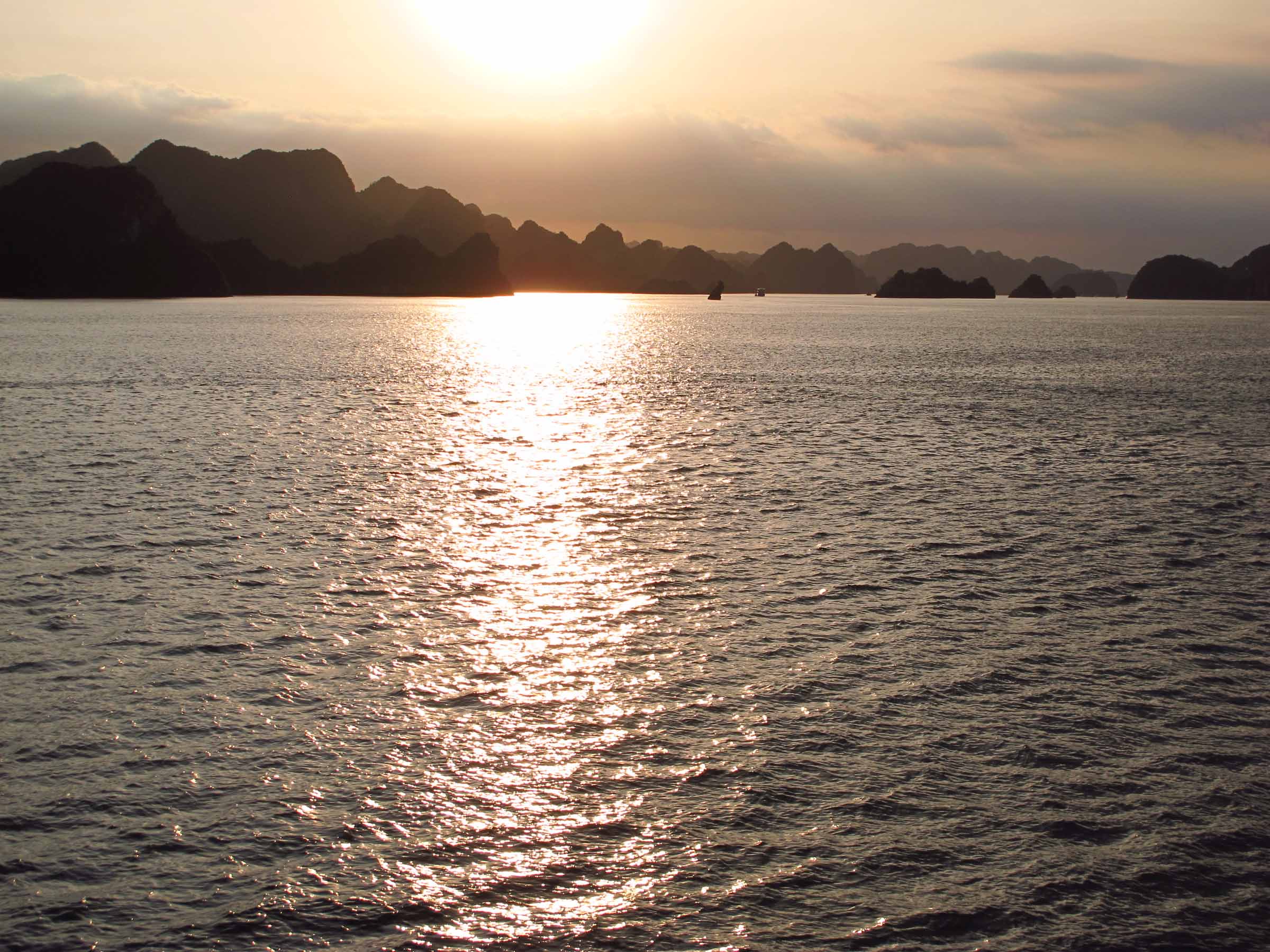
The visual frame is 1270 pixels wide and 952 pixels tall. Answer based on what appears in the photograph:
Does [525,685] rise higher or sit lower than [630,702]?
higher

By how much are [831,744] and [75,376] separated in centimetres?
8250

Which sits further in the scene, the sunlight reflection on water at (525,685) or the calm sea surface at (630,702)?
A: the sunlight reflection on water at (525,685)

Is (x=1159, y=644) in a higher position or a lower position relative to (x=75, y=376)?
lower

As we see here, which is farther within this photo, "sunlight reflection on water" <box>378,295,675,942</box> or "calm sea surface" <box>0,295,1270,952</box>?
"sunlight reflection on water" <box>378,295,675,942</box>

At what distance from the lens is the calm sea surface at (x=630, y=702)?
39.9 feet

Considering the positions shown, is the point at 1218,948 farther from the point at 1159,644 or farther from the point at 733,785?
the point at 1159,644

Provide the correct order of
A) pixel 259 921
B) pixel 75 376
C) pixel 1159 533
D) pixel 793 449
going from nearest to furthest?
pixel 259 921 → pixel 1159 533 → pixel 793 449 → pixel 75 376

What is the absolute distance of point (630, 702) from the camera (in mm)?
18328

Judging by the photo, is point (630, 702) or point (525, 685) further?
point (525, 685)

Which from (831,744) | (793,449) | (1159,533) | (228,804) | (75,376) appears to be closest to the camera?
(228,804)

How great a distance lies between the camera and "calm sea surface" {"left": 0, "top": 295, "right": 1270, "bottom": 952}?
12.2 m

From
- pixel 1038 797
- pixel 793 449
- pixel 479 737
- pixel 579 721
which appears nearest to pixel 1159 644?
pixel 1038 797

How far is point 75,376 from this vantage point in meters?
82.1

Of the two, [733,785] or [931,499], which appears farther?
[931,499]
